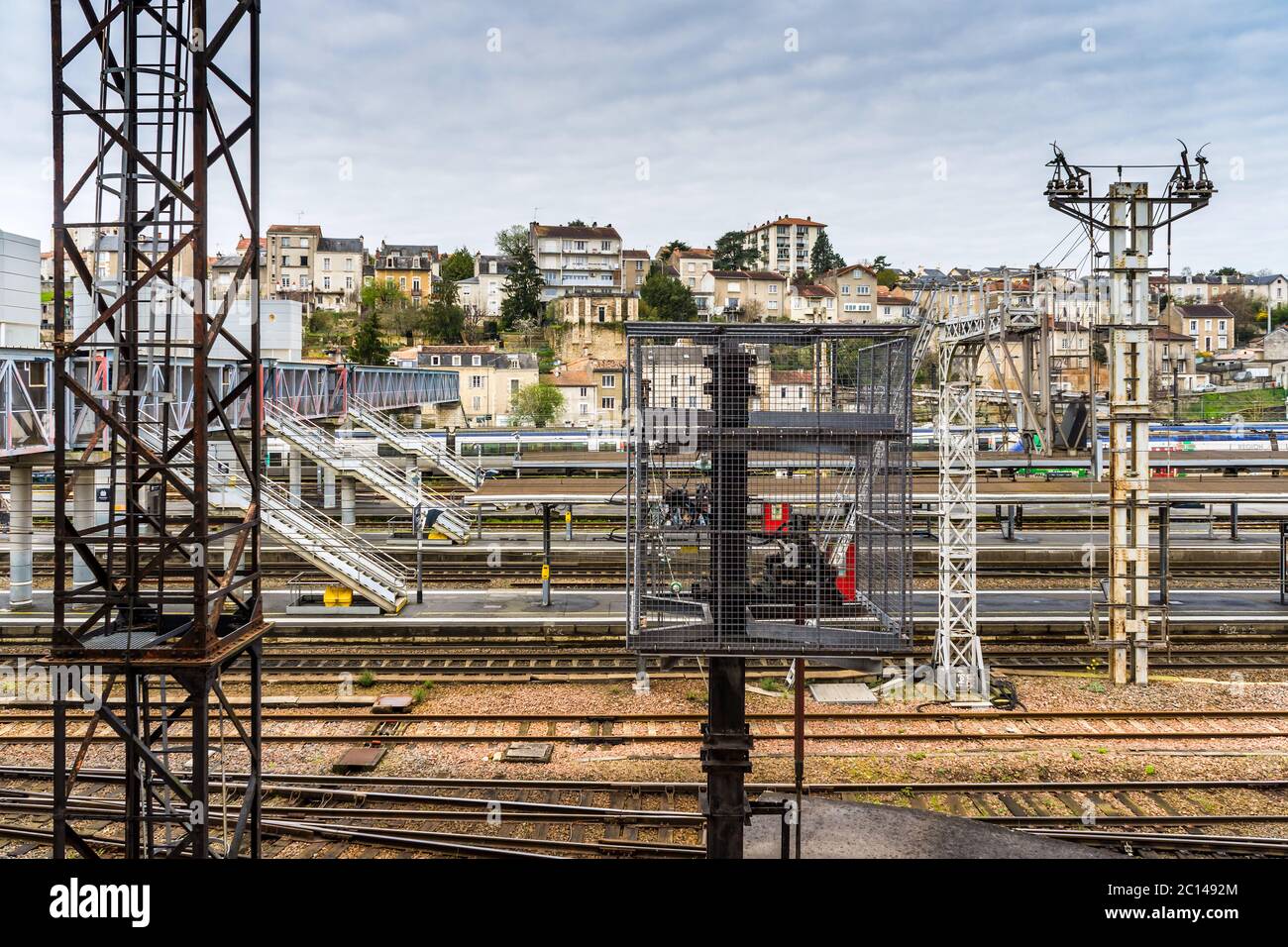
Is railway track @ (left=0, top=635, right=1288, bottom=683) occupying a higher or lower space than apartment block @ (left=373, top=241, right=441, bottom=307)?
lower

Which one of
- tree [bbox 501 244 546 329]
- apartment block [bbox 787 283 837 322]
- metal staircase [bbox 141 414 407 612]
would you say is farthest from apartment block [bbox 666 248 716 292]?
metal staircase [bbox 141 414 407 612]

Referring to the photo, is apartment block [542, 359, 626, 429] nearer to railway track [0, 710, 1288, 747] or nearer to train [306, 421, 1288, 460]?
train [306, 421, 1288, 460]

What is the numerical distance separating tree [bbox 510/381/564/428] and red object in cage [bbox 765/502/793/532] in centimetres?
3914

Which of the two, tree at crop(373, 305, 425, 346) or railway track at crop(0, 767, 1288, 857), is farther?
tree at crop(373, 305, 425, 346)

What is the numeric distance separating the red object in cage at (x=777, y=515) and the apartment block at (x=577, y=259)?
254 feet

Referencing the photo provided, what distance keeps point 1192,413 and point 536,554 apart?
1989 inches

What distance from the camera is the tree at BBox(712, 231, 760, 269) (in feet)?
295

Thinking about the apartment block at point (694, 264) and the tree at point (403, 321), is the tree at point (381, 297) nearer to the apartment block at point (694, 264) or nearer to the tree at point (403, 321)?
the tree at point (403, 321)

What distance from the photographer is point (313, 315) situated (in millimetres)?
74750

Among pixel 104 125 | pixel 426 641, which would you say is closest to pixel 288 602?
pixel 426 641

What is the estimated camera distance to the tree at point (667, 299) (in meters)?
69.4
